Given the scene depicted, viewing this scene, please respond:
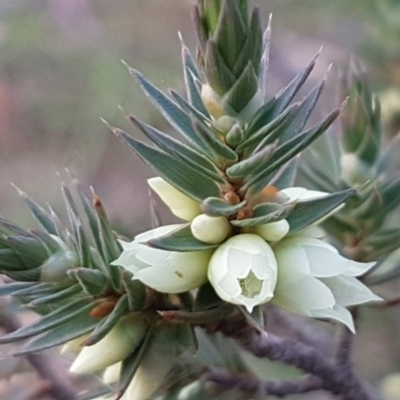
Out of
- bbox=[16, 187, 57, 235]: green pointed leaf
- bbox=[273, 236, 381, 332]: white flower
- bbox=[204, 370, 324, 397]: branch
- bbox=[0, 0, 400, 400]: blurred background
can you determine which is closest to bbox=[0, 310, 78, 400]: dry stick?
bbox=[204, 370, 324, 397]: branch

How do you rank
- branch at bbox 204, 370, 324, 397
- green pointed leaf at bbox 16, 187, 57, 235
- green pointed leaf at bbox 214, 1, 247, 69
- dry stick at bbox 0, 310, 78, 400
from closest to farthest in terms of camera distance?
green pointed leaf at bbox 214, 1, 247, 69, green pointed leaf at bbox 16, 187, 57, 235, branch at bbox 204, 370, 324, 397, dry stick at bbox 0, 310, 78, 400

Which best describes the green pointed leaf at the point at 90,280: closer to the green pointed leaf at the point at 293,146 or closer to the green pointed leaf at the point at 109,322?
the green pointed leaf at the point at 109,322

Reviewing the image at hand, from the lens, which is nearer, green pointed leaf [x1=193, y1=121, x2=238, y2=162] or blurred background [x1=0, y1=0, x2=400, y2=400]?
green pointed leaf [x1=193, y1=121, x2=238, y2=162]

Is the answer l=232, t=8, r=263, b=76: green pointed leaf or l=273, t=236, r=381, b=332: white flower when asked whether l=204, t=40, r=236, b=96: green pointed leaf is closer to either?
l=232, t=8, r=263, b=76: green pointed leaf

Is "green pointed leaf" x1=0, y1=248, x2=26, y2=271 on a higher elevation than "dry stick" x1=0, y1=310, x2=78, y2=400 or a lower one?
higher

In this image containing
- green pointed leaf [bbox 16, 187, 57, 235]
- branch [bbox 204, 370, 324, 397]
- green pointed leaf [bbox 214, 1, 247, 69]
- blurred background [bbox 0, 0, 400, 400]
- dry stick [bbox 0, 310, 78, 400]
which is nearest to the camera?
green pointed leaf [bbox 214, 1, 247, 69]

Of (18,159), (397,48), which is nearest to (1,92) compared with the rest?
(18,159)
